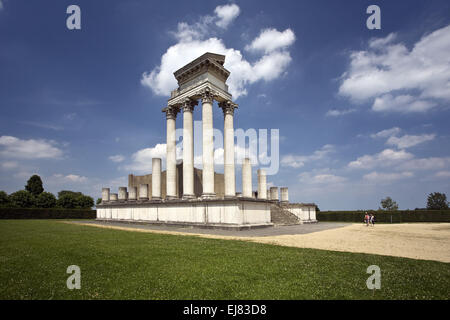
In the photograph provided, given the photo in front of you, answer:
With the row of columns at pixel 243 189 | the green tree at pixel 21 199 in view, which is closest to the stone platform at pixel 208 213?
the row of columns at pixel 243 189

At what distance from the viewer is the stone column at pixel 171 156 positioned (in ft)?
104

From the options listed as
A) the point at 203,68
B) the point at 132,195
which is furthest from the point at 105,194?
the point at 203,68

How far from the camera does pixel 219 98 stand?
31.7m

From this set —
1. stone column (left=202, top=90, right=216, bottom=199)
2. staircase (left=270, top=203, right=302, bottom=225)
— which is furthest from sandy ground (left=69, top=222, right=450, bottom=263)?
staircase (left=270, top=203, right=302, bottom=225)

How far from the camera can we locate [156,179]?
34.7 m

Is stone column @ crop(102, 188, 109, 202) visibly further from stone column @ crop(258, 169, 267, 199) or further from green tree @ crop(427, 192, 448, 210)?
green tree @ crop(427, 192, 448, 210)

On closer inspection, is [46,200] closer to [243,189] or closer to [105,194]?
[105,194]

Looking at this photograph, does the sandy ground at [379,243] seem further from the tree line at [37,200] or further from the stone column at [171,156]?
the tree line at [37,200]

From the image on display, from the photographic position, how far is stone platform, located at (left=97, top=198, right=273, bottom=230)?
23.2 m

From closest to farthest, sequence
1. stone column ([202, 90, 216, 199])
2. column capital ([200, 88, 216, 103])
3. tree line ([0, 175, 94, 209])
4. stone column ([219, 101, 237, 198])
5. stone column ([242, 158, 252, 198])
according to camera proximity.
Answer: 1. stone column ([202, 90, 216, 199])
2. stone column ([219, 101, 237, 198])
3. column capital ([200, 88, 216, 103])
4. stone column ([242, 158, 252, 198])
5. tree line ([0, 175, 94, 209])

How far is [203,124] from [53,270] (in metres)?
22.9

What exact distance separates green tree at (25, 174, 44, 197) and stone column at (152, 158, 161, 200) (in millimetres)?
59605
